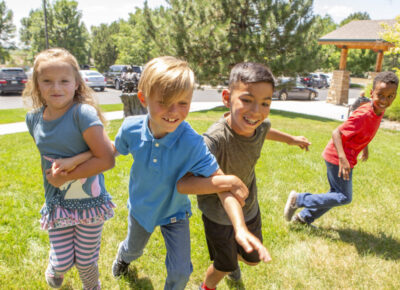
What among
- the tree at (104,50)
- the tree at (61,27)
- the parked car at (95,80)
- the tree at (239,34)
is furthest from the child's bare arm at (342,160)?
the tree at (61,27)

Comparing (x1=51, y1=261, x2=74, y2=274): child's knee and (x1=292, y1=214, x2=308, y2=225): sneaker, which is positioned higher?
(x1=51, y1=261, x2=74, y2=274): child's knee

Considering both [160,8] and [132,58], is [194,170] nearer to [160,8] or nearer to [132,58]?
[160,8]

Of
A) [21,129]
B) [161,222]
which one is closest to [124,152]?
[161,222]

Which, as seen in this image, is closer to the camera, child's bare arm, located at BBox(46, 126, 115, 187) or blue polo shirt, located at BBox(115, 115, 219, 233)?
blue polo shirt, located at BBox(115, 115, 219, 233)

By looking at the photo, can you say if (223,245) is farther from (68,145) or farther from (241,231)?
(68,145)

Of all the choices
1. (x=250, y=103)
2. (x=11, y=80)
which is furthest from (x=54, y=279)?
(x=11, y=80)

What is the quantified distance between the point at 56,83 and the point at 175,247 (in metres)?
1.29

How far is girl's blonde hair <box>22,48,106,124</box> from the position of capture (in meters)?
2.00

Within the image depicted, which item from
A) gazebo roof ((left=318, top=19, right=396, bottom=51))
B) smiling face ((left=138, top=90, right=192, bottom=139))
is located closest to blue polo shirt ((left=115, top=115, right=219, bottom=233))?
smiling face ((left=138, top=90, right=192, bottom=139))

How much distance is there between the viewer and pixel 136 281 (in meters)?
2.62

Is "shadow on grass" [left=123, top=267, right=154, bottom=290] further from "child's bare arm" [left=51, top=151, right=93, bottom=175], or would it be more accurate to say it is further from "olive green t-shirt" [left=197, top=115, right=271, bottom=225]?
"child's bare arm" [left=51, top=151, right=93, bottom=175]

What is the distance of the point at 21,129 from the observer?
9453mm

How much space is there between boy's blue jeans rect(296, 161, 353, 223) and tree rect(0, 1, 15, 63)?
62.1 metres

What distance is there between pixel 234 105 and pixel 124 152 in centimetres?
79
